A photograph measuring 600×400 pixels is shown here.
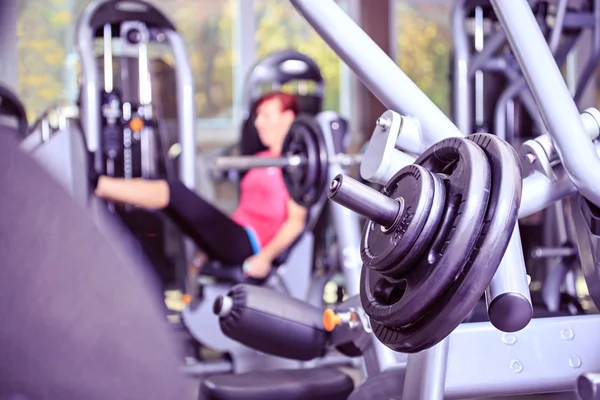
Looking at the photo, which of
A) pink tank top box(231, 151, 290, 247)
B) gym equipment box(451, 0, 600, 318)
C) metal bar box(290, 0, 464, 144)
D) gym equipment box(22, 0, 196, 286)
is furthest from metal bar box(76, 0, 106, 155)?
metal bar box(290, 0, 464, 144)

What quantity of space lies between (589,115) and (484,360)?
0.37 m

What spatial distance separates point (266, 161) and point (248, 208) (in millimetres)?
1502

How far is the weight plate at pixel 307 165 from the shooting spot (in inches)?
64.3

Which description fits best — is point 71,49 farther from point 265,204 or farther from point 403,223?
point 403,223

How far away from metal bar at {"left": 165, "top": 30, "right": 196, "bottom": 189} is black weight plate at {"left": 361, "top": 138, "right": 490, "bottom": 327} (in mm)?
2322

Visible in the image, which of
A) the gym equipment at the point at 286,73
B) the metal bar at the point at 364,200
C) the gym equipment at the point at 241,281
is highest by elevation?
the metal bar at the point at 364,200

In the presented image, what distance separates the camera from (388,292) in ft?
2.75

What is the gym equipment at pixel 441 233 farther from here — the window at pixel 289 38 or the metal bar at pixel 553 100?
the window at pixel 289 38

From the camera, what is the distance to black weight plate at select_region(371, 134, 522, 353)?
703 mm

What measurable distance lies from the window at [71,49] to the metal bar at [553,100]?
3.71 m

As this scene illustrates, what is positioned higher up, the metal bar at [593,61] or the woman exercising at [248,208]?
the metal bar at [593,61]

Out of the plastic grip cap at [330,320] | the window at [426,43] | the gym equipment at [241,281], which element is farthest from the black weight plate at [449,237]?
the window at [426,43]

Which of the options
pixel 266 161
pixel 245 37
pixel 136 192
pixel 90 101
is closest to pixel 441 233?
pixel 266 161

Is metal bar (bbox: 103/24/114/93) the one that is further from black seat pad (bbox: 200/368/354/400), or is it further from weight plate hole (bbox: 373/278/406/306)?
weight plate hole (bbox: 373/278/406/306)
